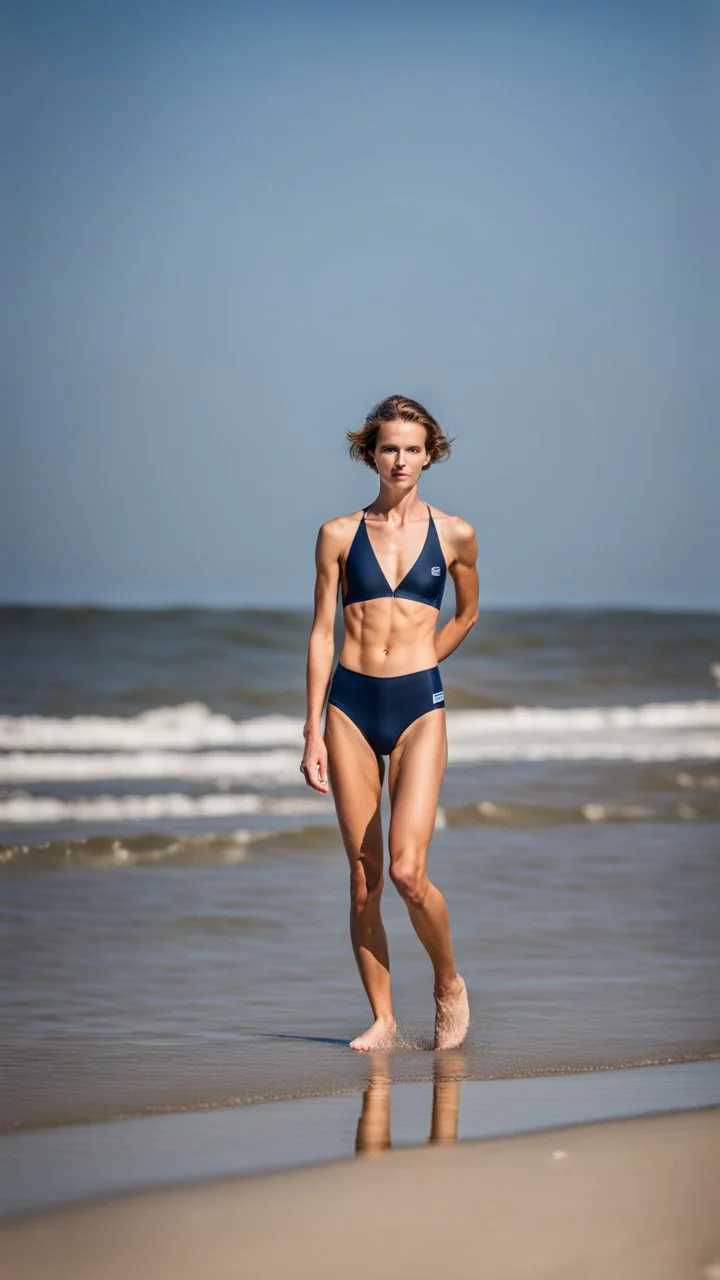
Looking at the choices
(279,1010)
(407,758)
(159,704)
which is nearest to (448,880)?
(279,1010)

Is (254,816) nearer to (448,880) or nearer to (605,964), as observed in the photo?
(448,880)

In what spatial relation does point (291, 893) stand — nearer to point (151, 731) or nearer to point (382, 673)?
point (382, 673)

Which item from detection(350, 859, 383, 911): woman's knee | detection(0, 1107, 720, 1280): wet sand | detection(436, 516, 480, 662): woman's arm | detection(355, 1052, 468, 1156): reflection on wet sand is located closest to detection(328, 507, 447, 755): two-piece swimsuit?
detection(436, 516, 480, 662): woman's arm

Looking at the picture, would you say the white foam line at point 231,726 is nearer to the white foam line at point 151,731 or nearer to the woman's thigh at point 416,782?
the white foam line at point 151,731

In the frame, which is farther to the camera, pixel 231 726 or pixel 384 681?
pixel 231 726

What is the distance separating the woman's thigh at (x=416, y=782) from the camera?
5.23 metres

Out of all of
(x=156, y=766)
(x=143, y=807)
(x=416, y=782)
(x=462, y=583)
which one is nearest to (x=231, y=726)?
(x=156, y=766)

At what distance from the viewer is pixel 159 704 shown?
62.4ft

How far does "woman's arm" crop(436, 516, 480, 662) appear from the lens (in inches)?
217

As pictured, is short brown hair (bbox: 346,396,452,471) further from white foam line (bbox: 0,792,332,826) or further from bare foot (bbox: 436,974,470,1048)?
white foam line (bbox: 0,792,332,826)

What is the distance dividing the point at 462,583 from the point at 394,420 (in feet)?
2.18

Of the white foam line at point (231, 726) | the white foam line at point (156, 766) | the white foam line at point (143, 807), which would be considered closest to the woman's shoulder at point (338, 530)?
the white foam line at point (143, 807)

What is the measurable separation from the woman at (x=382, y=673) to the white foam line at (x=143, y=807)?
620 centimetres

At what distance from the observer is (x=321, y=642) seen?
5.39 meters
